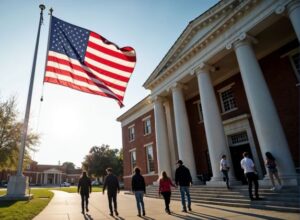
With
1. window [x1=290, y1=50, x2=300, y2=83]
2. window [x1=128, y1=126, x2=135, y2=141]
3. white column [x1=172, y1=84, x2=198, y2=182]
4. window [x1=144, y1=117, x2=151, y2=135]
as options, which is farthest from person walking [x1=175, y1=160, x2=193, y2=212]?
window [x1=128, y1=126, x2=135, y2=141]

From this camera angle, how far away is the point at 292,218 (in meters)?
6.23

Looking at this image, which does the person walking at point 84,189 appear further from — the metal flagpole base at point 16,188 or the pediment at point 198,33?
the pediment at point 198,33

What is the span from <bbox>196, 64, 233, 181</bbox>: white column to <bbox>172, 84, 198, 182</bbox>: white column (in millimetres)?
2482

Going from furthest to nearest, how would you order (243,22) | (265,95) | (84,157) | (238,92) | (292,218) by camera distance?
(84,157) < (238,92) < (243,22) < (265,95) < (292,218)

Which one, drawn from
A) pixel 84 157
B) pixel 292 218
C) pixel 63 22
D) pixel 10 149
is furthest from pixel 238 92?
pixel 84 157

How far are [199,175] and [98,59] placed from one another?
1302cm

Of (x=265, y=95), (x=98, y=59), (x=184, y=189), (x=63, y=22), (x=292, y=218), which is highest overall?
(x=63, y=22)

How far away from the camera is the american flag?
30.7ft

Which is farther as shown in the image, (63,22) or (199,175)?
(199,175)

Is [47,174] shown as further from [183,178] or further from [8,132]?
[183,178]

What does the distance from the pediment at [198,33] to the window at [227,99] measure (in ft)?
13.8

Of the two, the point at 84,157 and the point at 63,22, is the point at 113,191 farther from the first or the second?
the point at 84,157

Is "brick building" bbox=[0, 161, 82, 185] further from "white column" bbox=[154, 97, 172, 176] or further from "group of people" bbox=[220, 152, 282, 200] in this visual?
"group of people" bbox=[220, 152, 282, 200]

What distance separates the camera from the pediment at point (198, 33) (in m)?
12.7
